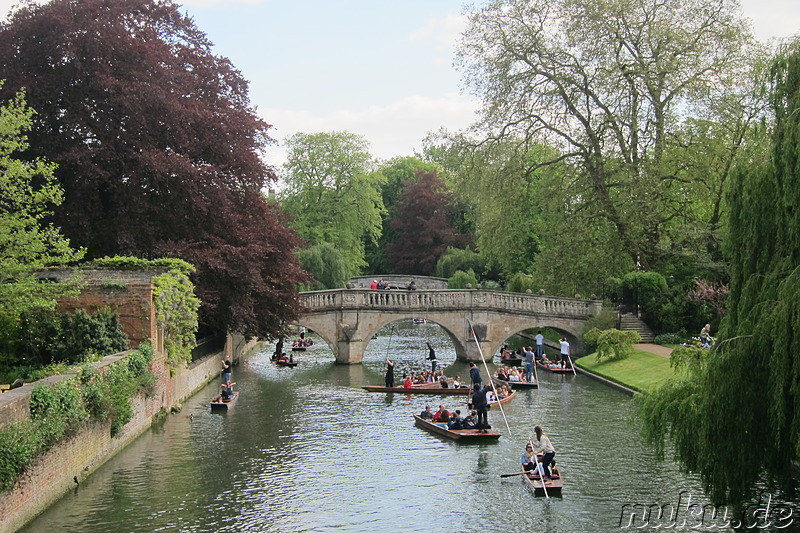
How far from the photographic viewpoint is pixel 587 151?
127 ft

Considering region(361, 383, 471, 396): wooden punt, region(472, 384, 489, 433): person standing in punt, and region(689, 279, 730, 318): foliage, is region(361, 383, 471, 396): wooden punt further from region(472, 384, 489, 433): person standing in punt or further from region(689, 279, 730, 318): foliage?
region(689, 279, 730, 318): foliage

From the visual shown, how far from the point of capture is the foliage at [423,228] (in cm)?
7538

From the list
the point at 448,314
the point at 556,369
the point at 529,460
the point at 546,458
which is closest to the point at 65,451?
the point at 529,460

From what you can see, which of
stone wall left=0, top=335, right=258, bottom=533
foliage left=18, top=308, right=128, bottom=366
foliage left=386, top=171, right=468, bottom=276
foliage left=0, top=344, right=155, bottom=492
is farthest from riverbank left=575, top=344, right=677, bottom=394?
foliage left=386, top=171, right=468, bottom=276

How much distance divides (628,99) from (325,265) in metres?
24.0

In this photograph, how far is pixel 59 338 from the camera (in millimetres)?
20266

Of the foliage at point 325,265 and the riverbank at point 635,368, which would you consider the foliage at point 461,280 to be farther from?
the riverbank at point 635,368

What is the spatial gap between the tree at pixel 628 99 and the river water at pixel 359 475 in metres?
12.6

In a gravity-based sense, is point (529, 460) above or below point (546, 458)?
below

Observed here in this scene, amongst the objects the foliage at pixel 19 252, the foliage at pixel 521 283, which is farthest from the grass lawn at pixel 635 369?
the foliage at pixel 19 252

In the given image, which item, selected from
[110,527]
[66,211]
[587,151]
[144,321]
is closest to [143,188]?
[66,211]

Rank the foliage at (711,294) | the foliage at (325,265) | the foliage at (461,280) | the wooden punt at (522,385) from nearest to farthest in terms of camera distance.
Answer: the wooden punt at (522,385)
the foliage at (711,294)
the foliage at (325,265)
the foliage at (461,280)

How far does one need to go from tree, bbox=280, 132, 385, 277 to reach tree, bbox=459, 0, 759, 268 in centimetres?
2562

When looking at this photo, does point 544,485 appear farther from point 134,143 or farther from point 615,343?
point 615,343
